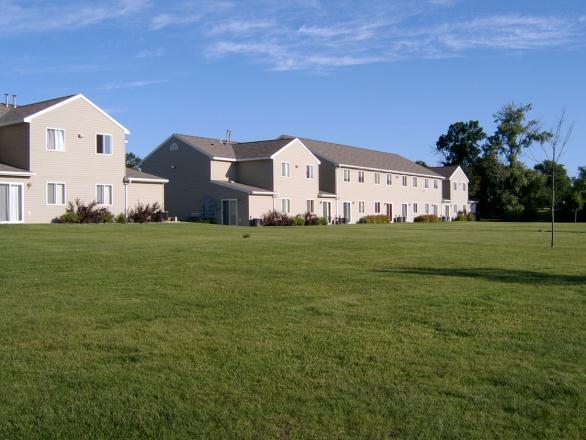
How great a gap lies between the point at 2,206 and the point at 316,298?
27544 mm

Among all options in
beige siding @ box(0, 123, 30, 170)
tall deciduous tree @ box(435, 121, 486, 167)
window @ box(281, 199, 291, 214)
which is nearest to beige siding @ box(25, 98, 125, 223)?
beige siding @ box(0, 123, 30, 170)

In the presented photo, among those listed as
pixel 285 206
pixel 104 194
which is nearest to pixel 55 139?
pixel 104 194

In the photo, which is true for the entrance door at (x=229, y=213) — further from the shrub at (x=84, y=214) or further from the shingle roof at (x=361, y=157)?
the shingle roof at (x=361, y=157)

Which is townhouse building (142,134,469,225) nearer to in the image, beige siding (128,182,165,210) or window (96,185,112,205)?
beige siding (128,182,165,210)

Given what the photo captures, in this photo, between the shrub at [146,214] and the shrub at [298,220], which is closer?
the shrub at [146,214]

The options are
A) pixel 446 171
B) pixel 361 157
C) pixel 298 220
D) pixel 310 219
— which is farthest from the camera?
pixel 446 171

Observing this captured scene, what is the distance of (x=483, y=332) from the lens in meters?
7.92

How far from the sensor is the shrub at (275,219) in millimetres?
46500

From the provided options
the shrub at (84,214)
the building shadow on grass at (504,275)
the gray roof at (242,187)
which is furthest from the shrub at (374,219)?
the building shadow on grass at (504,275)

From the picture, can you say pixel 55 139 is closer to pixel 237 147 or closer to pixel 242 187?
pixel 242 187

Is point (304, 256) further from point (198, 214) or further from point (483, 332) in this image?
point (198, 214)

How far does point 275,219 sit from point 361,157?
1934 cm

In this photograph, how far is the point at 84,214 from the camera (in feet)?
117

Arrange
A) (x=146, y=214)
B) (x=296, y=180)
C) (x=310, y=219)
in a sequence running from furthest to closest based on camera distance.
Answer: (x=296, y=180) → (x=310, y=219) → (x=146, y=214)
